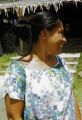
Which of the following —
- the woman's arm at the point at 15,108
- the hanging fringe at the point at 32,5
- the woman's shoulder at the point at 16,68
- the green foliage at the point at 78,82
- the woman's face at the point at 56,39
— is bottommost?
the green foliage at the point at 78,82

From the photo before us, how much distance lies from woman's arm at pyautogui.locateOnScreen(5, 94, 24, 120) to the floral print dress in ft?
0.10

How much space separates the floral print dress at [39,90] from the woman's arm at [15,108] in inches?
1.2

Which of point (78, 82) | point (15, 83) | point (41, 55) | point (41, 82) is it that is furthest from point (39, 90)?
point (78, 82)

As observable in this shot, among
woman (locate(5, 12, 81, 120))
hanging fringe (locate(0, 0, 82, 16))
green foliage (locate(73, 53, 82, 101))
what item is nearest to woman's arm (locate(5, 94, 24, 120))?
woman (locate(5, 12, 81, 120))

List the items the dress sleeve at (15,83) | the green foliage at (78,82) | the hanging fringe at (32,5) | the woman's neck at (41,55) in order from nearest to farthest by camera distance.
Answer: the dress sleeve at (15,83) < the woman's neck at (41,55) < the green foliage at (78,82) < the hanging fringe at (32,5)

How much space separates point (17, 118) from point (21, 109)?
7 centimetres

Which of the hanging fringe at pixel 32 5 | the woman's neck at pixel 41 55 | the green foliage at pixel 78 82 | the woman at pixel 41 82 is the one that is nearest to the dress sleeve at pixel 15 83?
the woman at pixel 41 82

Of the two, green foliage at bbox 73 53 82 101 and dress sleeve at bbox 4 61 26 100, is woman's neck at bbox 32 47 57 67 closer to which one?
dress sleeve at bbox 4 61 26 100

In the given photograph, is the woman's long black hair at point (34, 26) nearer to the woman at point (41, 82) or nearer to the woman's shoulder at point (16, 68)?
the woman at point (41, 82)

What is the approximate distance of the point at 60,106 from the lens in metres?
2.87

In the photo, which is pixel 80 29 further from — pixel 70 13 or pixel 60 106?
pixel 60 106

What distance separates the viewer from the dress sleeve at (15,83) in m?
2.79

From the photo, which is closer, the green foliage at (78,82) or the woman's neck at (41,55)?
the woman's neck at (41,55)

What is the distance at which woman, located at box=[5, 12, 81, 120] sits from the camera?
2.80 meters
